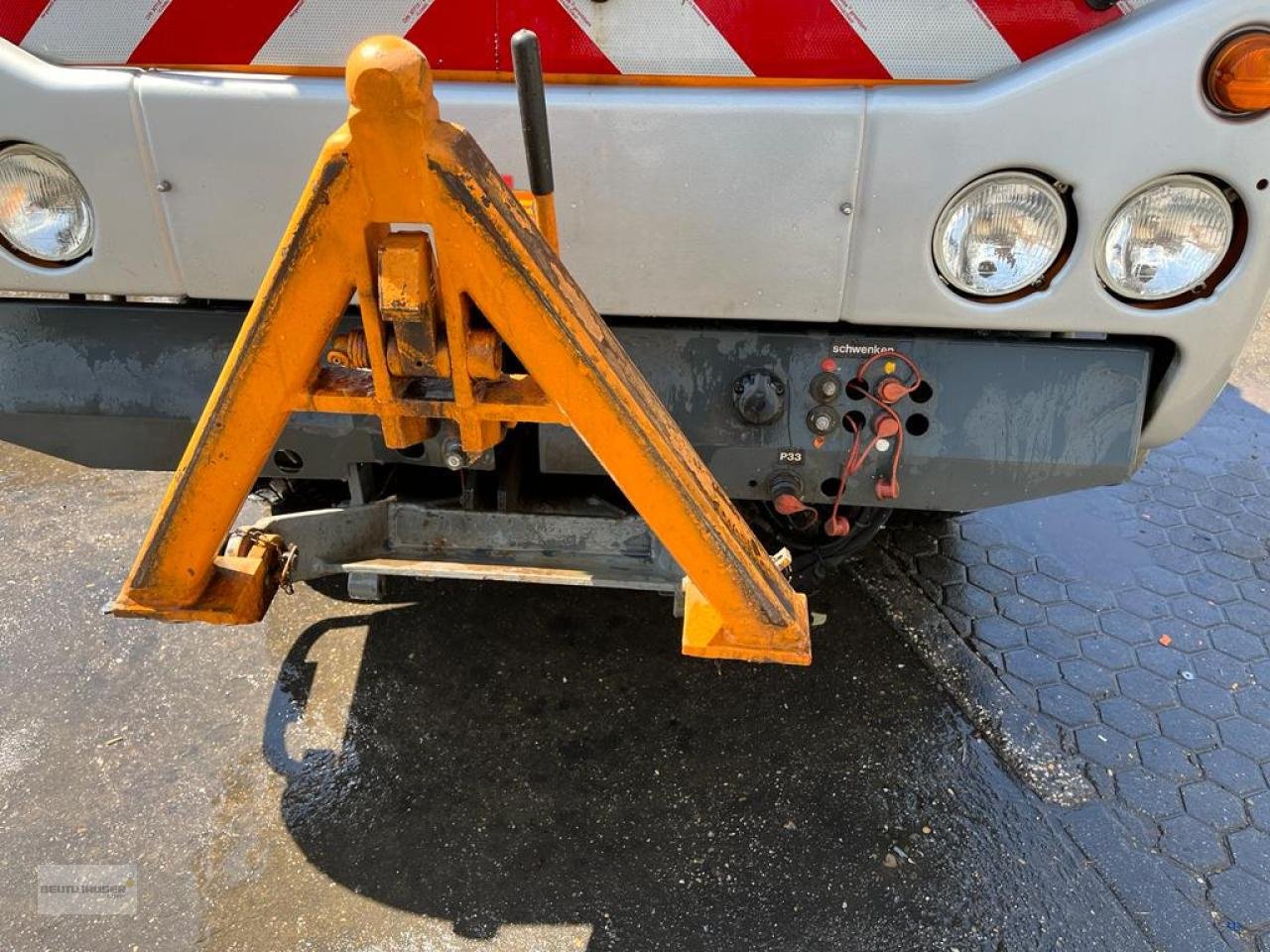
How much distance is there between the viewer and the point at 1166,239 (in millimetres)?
1751

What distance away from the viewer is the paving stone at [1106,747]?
97.1 inches

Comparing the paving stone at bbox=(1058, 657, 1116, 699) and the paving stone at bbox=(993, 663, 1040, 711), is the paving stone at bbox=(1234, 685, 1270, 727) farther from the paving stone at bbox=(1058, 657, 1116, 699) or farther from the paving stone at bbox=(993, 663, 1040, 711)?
the paving stone at bbox=(993, 663, 1040, 711)

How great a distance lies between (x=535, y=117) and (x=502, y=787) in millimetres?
1681

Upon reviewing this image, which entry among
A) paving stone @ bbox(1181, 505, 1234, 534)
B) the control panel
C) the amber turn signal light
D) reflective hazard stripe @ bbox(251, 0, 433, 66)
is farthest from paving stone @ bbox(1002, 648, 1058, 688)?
reflective hazard stripe @ bbox(251, 0, 433, 66)

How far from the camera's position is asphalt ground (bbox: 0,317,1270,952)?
6.66 feet

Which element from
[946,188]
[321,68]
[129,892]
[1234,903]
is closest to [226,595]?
[129,892]

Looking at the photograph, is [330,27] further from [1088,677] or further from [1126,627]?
[1126,627]

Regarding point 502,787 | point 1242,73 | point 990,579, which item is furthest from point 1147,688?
point 502,787

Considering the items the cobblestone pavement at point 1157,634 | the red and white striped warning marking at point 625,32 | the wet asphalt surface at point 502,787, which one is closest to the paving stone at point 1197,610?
the cobblestone pavement at point 1157,634

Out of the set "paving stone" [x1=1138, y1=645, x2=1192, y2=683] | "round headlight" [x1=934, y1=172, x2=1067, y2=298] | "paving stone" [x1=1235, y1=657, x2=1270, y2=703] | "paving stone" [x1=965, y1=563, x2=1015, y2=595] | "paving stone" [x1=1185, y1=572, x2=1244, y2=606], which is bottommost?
"paving stone" [x1=1185, y1=572, x2=1244, y2=606]

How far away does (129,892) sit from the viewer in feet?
6.70

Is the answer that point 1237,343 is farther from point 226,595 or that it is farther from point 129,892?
point 129,892

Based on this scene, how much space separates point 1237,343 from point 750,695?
1.50 meters

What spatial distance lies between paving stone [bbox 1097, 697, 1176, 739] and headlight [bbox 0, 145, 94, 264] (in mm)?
2877
